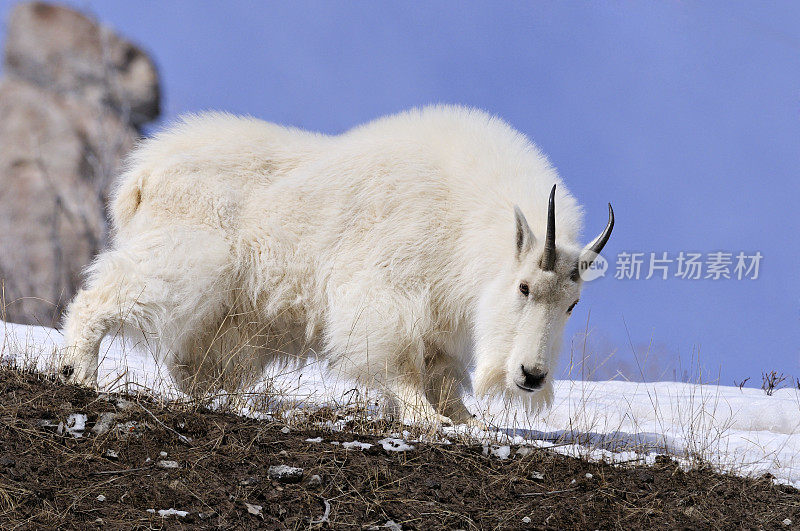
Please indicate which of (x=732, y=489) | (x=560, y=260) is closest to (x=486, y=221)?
(x=560, y=260)

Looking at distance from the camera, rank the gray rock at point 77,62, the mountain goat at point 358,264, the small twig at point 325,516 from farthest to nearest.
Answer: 1. the gray rock at point 77,62
2. the mountain goat at point 358,264
3. the small twig at point 325,516

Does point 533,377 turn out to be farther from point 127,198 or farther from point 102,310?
point 127,198

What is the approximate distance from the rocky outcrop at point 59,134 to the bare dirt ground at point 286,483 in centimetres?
1471

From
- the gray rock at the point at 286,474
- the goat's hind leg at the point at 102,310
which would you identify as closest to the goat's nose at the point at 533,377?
the gray rock at the point at 286,474

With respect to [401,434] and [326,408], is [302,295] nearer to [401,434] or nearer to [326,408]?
[326,408]

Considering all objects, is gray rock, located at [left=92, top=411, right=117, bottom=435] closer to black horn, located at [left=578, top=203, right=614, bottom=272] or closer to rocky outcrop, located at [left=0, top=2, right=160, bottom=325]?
black horn, located at [left=578, top=203, right=614, bottom=272]

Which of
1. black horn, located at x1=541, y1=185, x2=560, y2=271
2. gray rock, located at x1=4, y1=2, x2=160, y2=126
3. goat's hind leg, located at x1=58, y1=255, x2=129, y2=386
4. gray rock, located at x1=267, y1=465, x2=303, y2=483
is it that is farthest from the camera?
gray rock, located at x1=4, y1=2, x2=160, y2=126

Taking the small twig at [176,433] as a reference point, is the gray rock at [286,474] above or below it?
above

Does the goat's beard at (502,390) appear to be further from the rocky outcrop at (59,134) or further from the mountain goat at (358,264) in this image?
the rocky outcrop at (59,134)

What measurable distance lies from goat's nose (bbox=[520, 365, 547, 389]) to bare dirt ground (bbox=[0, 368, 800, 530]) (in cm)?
84

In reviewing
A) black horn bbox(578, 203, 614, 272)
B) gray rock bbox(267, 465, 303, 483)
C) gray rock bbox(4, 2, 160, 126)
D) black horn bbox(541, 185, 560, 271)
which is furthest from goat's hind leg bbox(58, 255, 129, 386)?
gray rock bbox(4, 2, 160, 126)

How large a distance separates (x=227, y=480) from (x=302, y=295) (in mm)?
2297

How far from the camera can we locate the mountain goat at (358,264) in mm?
5395

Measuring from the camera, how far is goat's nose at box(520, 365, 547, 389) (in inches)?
203
